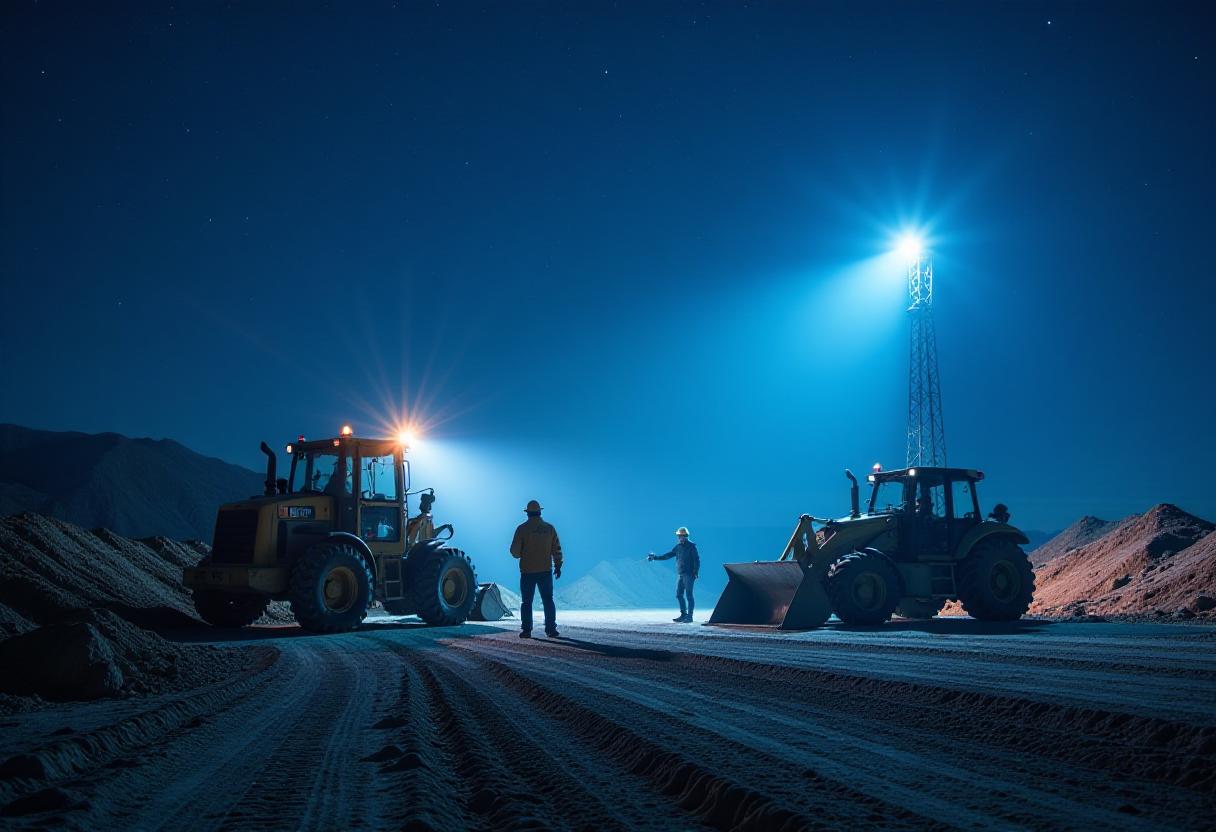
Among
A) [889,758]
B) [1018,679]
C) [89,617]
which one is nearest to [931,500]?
[1018,679]

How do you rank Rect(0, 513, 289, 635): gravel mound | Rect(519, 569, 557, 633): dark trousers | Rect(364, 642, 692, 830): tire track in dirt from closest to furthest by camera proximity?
Rect(364, 642, 692, 830): tire track in dirt → Rect(519, 569, 557, 633): dark trousers → Rect(0, 513, 289, 635): gravel mound

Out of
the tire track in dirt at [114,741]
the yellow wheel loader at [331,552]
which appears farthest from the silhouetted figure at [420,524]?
the tire track in dirt at [114,741]

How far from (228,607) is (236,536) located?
1.54 metres

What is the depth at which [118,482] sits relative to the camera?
174 feet

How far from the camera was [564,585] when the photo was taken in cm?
4684

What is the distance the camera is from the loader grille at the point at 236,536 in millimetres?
15016

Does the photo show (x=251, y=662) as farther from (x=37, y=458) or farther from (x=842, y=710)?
(x=37, y=458)

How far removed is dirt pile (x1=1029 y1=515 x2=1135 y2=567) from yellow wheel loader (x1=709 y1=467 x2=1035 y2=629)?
22.2 meters

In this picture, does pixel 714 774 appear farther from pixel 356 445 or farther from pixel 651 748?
pixel 356 445

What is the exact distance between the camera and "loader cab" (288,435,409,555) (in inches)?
642

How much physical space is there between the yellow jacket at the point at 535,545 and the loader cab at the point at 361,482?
155 inches

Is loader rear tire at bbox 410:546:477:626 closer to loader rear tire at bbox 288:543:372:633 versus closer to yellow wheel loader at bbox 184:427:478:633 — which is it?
yellow wheel loader at bbox 184:427:478:633

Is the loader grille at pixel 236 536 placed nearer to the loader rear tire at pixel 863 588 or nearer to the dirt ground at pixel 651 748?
the dirt ground at pixel 651 748

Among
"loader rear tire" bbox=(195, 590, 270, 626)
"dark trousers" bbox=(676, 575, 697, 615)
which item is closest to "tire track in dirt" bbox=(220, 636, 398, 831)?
"loader rear tire" bbox=(195, 590, 270, 626)
